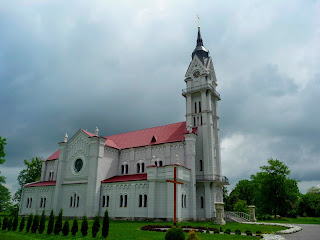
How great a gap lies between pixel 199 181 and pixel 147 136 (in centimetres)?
1427

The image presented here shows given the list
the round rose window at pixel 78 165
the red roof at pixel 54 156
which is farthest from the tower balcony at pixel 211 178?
the red roof at pixel 54 156

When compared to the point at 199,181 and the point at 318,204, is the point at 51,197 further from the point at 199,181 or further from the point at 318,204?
the point at 318,204

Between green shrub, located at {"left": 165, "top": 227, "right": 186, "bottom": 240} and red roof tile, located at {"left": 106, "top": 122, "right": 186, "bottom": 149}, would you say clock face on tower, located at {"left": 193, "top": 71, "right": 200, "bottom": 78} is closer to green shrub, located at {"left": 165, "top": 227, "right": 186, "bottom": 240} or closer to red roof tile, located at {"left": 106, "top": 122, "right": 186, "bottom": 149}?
red roof tile, located at {"left": 106, "top": 122, "right": 186, "bottom": 149}

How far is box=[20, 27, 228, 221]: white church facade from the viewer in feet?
124

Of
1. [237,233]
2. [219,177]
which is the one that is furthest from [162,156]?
[237,233]

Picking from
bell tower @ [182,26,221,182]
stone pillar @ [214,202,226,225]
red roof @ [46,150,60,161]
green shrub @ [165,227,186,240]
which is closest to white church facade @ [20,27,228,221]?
bell tower @ [182,26,221,182]

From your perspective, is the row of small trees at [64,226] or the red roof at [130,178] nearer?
the row of small trees at [64,226]

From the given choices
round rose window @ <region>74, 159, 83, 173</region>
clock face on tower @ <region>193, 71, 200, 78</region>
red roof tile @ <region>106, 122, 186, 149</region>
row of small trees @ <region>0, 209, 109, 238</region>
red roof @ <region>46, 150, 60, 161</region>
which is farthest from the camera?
red roof @ <region>46, 150, 60, 161</region>

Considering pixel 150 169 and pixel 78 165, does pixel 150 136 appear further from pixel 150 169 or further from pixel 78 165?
pixel 78 165

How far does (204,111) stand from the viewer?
147 ft

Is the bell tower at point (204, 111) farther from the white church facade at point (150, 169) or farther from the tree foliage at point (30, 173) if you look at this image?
the tree foliage at point (30, 173)

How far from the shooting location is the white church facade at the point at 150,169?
37906 millimetres

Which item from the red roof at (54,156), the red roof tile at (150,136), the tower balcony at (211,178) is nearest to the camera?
the tower balcony at (211,178)

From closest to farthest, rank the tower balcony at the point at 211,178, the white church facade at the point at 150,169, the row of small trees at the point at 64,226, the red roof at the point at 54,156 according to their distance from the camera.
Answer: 1. the row of small trees at the point at 64,226
2. the white church facade at the point at 150,169
3. the tower balcony at the point at 211,178
4. the red roof at the point at 54,156
